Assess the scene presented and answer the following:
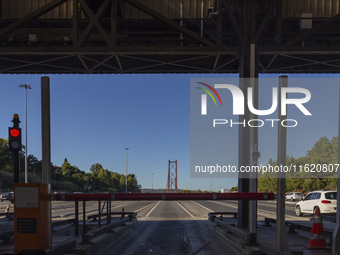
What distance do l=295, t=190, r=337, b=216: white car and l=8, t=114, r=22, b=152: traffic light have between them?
56.7 ft

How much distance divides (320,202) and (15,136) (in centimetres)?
1773

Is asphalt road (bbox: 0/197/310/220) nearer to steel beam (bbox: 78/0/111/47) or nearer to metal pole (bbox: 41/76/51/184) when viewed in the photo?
steel beam (bbox: 78/0/111/47)

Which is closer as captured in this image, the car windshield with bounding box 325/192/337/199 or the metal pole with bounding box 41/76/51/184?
the metal pole with bounding box 41/76/51/184

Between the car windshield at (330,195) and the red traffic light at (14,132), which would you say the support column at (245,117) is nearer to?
the red traffic light at (14,132)

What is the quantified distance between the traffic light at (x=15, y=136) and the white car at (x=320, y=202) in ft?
56.7

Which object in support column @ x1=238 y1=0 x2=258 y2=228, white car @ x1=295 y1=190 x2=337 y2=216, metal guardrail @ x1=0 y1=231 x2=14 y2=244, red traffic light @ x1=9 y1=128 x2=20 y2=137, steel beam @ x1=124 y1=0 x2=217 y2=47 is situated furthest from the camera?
white car @ x1=295 y1=190 x2=337 y2=216

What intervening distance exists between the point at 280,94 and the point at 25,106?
49753 millimetres

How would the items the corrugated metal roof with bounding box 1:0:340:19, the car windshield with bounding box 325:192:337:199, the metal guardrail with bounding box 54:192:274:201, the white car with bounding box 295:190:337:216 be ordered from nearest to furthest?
the metal guardrail with bounding box 54:192:274:201 < the corrugated metal roof with bounding box 1:0:340:19 < the white car with bounding box 295:190:337:216 < the car windshield with bounding box 325:192:337:199

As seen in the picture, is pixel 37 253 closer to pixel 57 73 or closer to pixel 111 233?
pixel 111 233

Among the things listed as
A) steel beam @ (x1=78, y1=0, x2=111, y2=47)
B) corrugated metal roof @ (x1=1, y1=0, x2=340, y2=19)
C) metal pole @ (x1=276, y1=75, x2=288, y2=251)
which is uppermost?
corrugated metal roof @ (x1=1, y1=0, x2=340, y2=19)

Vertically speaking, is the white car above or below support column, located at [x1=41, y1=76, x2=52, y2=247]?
below

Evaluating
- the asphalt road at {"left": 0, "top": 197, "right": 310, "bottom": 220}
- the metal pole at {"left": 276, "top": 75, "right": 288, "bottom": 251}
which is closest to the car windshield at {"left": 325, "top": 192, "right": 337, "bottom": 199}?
the asphalt road at {"left": 0, "top": 197, "right": 310, "bottom": 220}

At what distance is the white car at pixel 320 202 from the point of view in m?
19.5

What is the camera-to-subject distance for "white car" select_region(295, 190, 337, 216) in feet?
64.0
